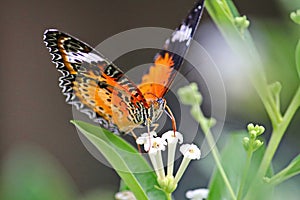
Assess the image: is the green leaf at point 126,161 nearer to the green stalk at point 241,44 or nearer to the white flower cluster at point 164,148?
the white flower cluster at point 164,148

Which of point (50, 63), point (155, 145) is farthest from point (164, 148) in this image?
point (50, 63)

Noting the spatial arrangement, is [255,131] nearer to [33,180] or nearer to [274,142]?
[274,142]

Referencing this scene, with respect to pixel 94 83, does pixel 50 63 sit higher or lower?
lower

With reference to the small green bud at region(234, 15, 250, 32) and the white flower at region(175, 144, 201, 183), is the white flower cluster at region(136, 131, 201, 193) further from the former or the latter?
the small green bud at region(234, 15, 250, 32)

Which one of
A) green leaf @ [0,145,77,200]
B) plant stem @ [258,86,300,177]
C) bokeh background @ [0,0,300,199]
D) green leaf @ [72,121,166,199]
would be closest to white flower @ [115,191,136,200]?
green leaf @ [72,121,166,199]

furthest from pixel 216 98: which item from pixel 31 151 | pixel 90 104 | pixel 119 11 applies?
pixel 119 11

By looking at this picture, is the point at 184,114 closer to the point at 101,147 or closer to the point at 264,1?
the point at 101,147
